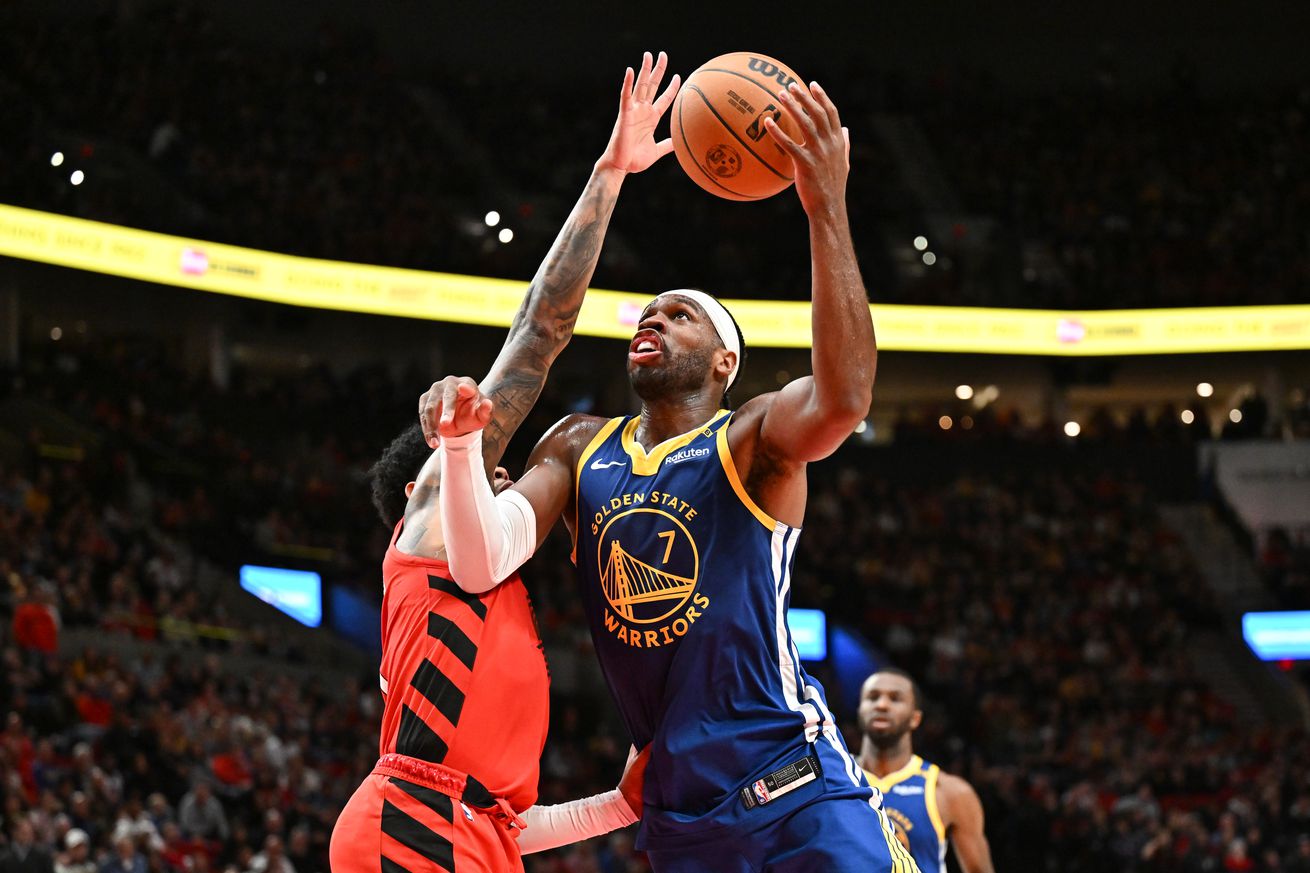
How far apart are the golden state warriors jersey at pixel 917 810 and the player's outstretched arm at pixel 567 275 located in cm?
353

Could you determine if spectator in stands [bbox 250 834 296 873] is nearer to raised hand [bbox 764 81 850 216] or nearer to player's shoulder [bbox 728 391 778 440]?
player's shoulder [bbox 728 391 778 440]

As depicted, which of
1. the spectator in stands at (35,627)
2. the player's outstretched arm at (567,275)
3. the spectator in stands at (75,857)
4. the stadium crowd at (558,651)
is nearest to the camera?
the player's outstretched arm at (567,275)

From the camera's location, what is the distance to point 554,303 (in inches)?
188

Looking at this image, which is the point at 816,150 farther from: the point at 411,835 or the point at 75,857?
the point at 75,857

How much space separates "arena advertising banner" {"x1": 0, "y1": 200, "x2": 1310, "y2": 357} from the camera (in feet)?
69.6

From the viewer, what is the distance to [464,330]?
2869 cm

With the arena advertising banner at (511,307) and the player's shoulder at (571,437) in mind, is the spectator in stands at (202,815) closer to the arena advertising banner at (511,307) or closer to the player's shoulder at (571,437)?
the arena advertising banner at (511,307)

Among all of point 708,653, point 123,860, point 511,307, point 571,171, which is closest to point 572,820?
point 708,653

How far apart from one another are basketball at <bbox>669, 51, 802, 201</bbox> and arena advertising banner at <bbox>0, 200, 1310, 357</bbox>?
17852 mm

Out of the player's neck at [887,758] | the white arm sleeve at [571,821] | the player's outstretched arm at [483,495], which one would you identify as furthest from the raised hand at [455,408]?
the player's neck at [887,758]

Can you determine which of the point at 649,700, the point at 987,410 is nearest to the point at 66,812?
the point at 649,700

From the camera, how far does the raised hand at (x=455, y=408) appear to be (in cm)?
344

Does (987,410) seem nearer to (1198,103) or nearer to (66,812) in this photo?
(1198,103)

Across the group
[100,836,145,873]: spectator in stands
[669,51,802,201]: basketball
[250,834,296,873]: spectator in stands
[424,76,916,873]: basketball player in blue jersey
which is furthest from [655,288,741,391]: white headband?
[250,834,296,873]: spectator in stands
